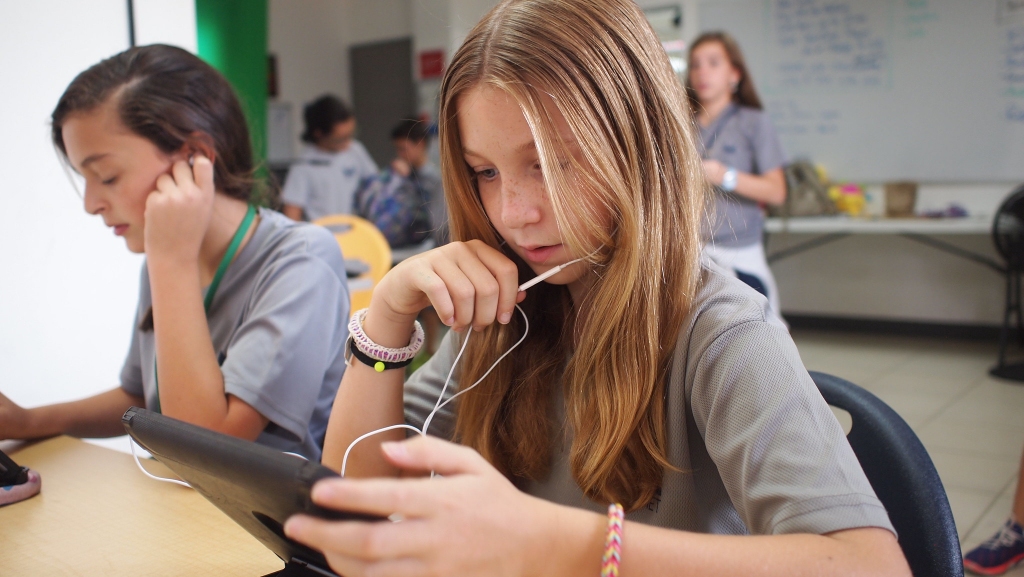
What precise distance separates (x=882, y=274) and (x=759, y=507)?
15.4 ft

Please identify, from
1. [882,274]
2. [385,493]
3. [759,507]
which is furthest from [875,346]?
[385,493]

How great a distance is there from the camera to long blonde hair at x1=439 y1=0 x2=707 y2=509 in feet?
2.51

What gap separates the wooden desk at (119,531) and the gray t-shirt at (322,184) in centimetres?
361

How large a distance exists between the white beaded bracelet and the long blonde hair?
185mm

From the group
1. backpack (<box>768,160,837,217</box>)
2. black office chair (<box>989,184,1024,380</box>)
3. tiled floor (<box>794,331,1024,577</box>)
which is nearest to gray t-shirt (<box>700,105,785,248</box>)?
tiled floor (<box>794,331,1024,577</box>)

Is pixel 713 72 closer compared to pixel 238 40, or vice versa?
pixel 713 72

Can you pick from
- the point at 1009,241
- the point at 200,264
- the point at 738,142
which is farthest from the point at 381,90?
the point at 200,264

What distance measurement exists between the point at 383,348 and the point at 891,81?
178 inches

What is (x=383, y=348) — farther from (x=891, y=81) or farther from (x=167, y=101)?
(x=891, y=81)

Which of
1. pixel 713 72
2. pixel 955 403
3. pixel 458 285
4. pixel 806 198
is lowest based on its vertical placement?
pixel 955 403

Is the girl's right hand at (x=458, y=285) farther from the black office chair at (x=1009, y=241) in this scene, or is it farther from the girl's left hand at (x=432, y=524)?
the black office chair at (x=1009, y=241)

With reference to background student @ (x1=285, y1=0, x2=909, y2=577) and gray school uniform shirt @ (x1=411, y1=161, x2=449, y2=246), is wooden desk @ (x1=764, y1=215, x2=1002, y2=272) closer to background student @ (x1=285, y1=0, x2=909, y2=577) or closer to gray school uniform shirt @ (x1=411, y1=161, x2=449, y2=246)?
gray school uniform shirt @ (x1=411, y1=161, x2=449, y2=246)

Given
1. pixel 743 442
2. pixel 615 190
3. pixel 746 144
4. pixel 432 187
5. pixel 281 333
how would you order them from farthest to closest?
pixel 432 187 < pixel 746 144 < pixel 281 333 < pixel 615 190 < pixel 743 442

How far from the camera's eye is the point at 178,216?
3.84 feet
